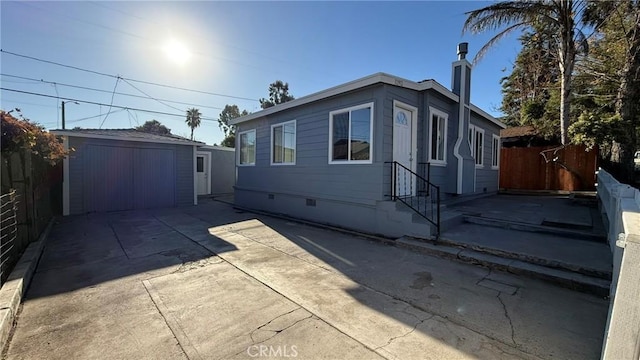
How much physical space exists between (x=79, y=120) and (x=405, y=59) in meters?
22.5

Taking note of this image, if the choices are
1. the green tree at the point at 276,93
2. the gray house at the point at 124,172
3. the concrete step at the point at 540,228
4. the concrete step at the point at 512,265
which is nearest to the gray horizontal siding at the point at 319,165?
the concrete step at the point at 512,265

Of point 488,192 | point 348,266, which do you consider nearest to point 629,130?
point 488,192

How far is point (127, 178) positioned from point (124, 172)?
0.23 m

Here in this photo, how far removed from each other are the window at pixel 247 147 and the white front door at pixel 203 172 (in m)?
4.76

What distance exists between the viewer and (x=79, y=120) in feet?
64.4

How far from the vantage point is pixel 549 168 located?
35.7 ft

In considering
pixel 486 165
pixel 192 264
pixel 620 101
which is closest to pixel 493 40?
pixel 486 165

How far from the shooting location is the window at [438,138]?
272 inches

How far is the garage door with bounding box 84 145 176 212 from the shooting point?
9109mm

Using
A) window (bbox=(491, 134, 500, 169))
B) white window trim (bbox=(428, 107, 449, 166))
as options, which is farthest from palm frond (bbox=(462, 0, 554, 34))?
white window trim (bbox=(428, 107, 449, 166))

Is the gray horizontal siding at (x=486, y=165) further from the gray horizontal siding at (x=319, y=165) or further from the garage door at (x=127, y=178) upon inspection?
the garage door at (x=127, y=178)

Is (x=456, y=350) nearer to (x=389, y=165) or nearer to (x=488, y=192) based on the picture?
(x=389, y=165)

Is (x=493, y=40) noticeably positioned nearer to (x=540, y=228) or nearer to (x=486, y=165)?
(x=486, y=165)

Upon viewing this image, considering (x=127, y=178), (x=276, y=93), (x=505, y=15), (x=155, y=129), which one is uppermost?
(x=276, y=93)
